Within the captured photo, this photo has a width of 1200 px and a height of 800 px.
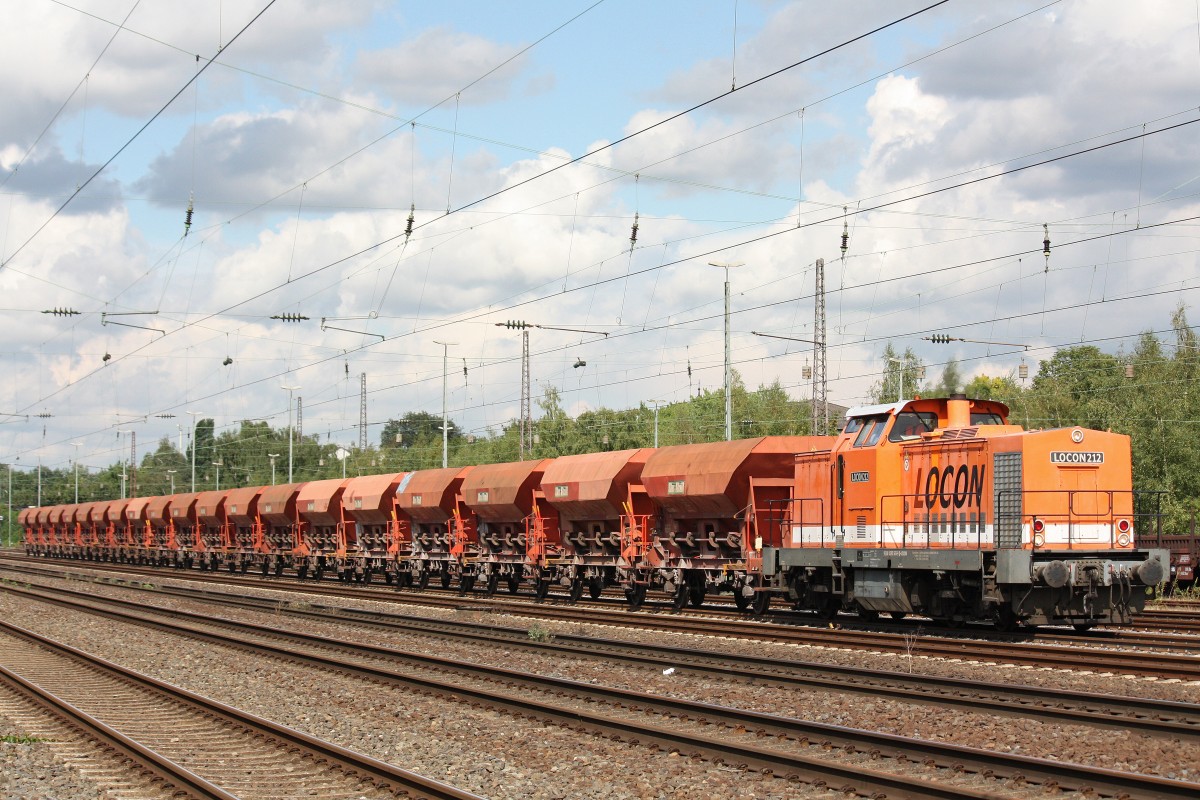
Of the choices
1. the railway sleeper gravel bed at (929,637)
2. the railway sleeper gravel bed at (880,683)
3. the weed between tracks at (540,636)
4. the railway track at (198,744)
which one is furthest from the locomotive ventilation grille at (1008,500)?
the railway track at (198,744)

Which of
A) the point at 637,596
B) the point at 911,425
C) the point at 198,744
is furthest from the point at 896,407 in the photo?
the point at 198,744

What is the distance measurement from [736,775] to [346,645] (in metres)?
11.0

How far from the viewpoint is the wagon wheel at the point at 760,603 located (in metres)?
23.0

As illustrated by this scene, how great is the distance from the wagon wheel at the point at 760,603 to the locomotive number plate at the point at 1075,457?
24.2 ft

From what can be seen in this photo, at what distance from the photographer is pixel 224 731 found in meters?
12.5

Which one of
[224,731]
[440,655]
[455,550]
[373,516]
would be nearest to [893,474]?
[440,655]

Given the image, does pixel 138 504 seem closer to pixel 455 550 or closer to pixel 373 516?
pixel 373 516

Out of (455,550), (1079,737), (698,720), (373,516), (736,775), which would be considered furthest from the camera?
(373,516)

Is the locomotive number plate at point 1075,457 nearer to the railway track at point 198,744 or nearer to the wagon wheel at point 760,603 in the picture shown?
the wagon wheel at point 760,603

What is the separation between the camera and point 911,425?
19234 mm

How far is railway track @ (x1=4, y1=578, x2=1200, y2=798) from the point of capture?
8719 mm

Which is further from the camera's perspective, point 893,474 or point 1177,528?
point 1177,528

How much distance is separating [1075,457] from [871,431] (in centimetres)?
339

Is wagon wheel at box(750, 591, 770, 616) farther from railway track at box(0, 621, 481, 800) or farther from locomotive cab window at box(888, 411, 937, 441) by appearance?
railway track at box(0, 621, 481, 800)
